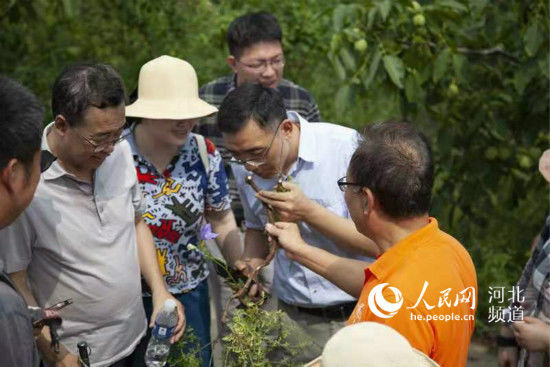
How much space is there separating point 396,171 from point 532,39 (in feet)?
8.04

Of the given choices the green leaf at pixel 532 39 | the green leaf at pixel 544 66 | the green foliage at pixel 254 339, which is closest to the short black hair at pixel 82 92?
the green foliage at pixel 254 339

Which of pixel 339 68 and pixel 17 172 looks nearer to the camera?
pixel 17 172

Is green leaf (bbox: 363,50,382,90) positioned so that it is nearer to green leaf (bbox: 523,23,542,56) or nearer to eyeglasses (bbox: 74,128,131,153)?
green leaf (bbox: 523,23,542,56)

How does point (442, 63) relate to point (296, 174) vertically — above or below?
below

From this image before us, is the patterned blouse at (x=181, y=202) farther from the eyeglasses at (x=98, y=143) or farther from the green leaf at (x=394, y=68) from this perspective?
the green leaf at (x=394, y=68)

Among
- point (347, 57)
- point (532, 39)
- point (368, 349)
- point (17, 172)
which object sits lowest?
point (347, 57)

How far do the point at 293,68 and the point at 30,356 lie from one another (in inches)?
205

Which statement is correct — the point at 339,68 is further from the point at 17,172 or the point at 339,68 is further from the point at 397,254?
the point at 17,172

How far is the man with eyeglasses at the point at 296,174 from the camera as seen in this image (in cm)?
348

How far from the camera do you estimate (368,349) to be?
196cm

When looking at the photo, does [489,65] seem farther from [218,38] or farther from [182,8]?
[182,8]

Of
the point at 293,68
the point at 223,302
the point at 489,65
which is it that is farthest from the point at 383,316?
the point at 293,68

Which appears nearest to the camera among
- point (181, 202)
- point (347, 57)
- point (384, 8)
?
point (181, 202)

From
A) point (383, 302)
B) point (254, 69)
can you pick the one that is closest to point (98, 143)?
point (383, 302)
